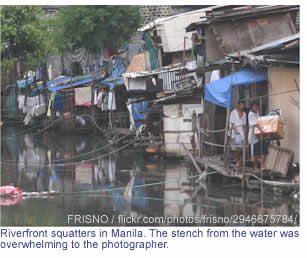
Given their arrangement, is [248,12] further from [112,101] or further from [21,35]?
[21,35]

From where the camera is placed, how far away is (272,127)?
9500mm

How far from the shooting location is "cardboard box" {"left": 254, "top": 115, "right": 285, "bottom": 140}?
31.0 ft

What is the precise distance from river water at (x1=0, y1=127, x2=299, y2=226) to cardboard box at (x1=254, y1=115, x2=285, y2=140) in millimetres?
1111

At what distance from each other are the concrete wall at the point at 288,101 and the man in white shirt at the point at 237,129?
678 millimetres

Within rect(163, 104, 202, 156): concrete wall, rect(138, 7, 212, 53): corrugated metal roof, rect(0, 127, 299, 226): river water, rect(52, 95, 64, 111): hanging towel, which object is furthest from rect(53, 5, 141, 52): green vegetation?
rect(0, 127, 299, 226): river water

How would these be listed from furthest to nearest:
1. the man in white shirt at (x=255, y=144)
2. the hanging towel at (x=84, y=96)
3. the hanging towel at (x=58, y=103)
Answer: the hanging towel at (x=58, y=103) < the hanging towel at (x=84, y=96) < the man in white shirt at (x=255, y=144)

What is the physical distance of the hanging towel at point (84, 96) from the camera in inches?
985

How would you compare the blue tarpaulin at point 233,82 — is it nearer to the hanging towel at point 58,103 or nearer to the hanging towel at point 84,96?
the hanging towel at point 84,96

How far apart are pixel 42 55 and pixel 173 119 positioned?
944cm

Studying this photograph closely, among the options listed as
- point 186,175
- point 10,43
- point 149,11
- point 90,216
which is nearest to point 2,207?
point 90,216

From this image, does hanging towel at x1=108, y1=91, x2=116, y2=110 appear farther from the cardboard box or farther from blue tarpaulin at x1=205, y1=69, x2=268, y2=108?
the cardboard box

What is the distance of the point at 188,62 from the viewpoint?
17.0 m

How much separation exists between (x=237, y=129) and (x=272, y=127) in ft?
4.35

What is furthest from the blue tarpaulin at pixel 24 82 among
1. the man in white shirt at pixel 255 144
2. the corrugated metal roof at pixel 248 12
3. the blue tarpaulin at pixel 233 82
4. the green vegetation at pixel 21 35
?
the man in white shirt at pixel 255 144
